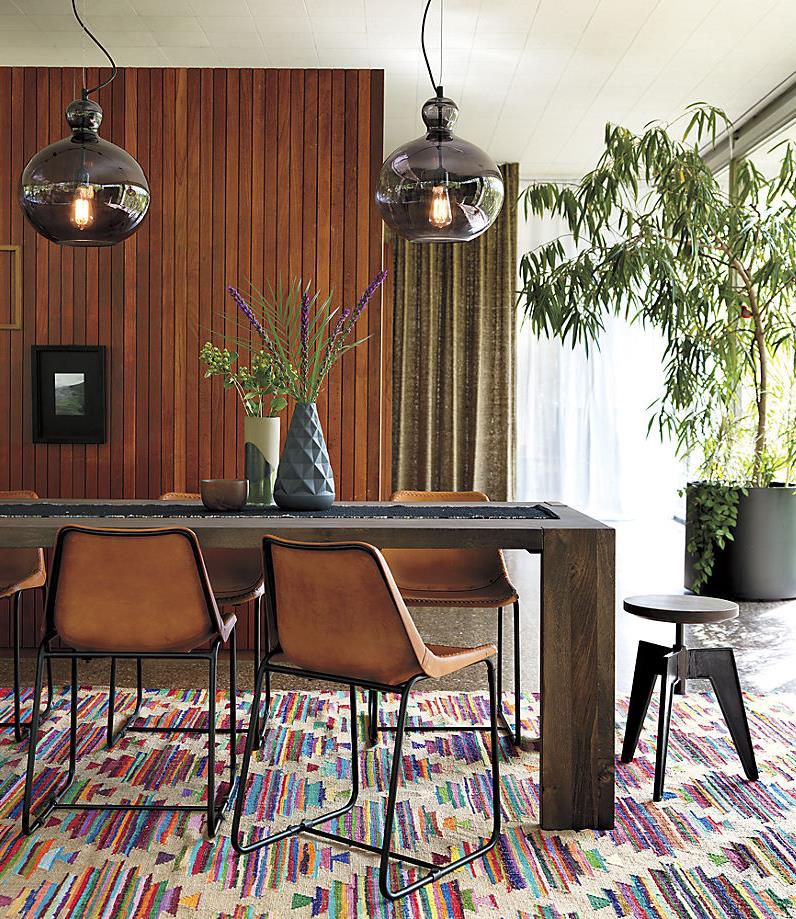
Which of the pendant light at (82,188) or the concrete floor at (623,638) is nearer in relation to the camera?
the pendant light at (82,188)

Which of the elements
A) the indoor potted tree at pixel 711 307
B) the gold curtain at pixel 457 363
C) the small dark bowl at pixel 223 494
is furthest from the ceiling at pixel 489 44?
the small dark bowl at pixel 223 494

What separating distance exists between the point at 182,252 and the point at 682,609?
3048 mm

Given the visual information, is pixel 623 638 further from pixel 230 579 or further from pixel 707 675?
pixel 230 579

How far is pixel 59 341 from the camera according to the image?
4.91m

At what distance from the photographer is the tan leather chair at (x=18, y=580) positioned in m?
3.43

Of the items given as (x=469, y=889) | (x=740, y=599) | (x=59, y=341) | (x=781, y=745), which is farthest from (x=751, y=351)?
(x=469, y=889)

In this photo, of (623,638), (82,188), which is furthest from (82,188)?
(623,638)

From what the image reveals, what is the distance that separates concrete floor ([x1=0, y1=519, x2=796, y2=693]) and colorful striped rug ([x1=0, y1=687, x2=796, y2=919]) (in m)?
0.69

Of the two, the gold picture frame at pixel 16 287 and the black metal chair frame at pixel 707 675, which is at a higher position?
the gold picture frame at pixel 16 287

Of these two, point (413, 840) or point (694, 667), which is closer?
point (413, 840)

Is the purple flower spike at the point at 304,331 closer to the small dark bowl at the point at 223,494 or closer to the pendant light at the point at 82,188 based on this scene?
the small dark bowl at the point at 223,494

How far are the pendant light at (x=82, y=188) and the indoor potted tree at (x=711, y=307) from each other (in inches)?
124

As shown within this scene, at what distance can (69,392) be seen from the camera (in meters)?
4.89

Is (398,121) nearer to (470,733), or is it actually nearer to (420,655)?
A: (470,733)
